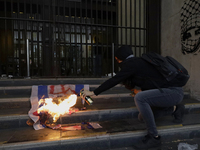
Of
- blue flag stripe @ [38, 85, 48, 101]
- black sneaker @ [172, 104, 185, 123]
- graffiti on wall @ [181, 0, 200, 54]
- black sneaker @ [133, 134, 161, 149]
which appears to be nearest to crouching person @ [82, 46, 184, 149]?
black sneaker @ [133, 134, 161, 149]

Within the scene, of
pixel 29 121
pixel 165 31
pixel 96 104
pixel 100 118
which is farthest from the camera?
pixel 165 31

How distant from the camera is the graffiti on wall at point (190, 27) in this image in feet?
13.3

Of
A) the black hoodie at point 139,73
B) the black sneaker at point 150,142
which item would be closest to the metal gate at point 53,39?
the black hoodie at point 139,73

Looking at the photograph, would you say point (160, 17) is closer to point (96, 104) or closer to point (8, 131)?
point (96, 104)

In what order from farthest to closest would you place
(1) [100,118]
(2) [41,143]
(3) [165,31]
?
(3) [165,31]
(1) [100,118]
(2) [41,143]

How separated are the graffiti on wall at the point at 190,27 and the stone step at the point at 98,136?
216 centimetres

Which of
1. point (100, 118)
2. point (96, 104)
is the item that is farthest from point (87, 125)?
point (96, 104)

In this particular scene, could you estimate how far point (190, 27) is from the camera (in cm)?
423

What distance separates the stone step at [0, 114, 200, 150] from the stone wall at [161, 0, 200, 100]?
161 cm

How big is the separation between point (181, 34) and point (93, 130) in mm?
3841

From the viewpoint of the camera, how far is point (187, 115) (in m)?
3.53

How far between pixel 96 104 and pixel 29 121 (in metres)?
1.54

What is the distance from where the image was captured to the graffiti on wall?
4.04 meters

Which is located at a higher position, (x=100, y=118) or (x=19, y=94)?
(x=19, y=94)
